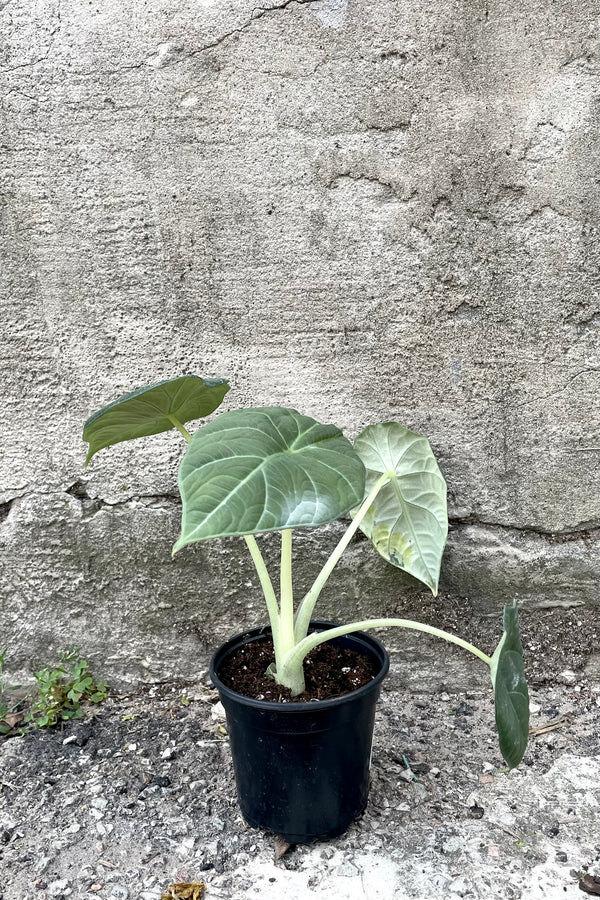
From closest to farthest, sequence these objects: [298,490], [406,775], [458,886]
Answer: [298,490] → [458,886] → [406,775]

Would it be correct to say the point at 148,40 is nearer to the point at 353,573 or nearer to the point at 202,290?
the point at 202,290

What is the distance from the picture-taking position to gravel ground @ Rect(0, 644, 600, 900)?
1120mm

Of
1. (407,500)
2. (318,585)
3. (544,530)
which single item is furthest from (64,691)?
(544,530)

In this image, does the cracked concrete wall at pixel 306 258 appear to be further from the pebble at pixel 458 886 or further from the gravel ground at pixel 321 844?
the pebble at pixel 458 886

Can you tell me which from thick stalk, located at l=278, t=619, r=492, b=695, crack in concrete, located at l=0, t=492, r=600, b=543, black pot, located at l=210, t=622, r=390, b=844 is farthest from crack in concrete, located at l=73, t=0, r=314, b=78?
black pot, located at l=210, t=622, r=390, b=844

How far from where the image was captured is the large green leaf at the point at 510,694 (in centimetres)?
102

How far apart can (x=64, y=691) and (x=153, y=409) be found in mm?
770

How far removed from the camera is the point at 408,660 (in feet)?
5.29

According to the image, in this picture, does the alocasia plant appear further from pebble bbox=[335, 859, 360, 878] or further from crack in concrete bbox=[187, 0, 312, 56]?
crack in concrete bbox=[187, 0, 312, 56]

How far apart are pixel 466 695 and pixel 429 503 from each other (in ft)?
1.67

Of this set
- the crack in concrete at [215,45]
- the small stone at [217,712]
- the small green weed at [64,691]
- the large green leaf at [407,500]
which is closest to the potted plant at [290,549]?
the large green leaf at [407,500]

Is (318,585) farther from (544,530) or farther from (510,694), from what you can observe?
(544,530)

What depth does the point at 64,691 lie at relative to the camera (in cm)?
157

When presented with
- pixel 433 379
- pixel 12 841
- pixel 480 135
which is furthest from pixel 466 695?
pixel 480 135
